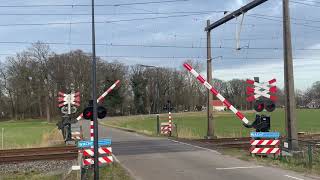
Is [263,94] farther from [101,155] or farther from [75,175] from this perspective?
[75,175]

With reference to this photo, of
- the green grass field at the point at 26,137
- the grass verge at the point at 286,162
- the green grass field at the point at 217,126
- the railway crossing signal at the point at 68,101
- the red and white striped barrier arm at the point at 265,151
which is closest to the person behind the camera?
the grass verge at the point at 286,162

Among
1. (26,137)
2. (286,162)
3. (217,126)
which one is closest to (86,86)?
(217,126)

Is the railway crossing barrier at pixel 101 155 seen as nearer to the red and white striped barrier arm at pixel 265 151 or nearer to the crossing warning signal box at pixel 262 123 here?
the red and white striped barrier arm at pixel 265 151

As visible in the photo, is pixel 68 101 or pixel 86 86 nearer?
pixel 68 101

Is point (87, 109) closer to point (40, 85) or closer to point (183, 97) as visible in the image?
point (40, 85)

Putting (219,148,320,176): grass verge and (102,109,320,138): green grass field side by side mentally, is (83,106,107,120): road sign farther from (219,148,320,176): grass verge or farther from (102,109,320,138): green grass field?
(102,109,320,138): green grass field

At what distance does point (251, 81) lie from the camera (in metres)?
21.4

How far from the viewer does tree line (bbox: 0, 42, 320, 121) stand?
105 meters

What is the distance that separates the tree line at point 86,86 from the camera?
345 feet

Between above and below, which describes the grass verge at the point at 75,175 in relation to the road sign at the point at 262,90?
below

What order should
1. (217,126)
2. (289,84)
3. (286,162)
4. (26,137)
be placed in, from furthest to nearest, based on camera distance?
(217,126) < (26,137) < (289,84) < (286,162)

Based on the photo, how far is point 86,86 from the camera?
109 m

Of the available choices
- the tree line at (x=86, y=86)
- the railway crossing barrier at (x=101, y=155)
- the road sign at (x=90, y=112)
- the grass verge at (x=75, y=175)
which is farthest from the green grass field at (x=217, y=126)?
the road sign at (x=90, y=112)

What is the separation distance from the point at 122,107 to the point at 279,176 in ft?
396
